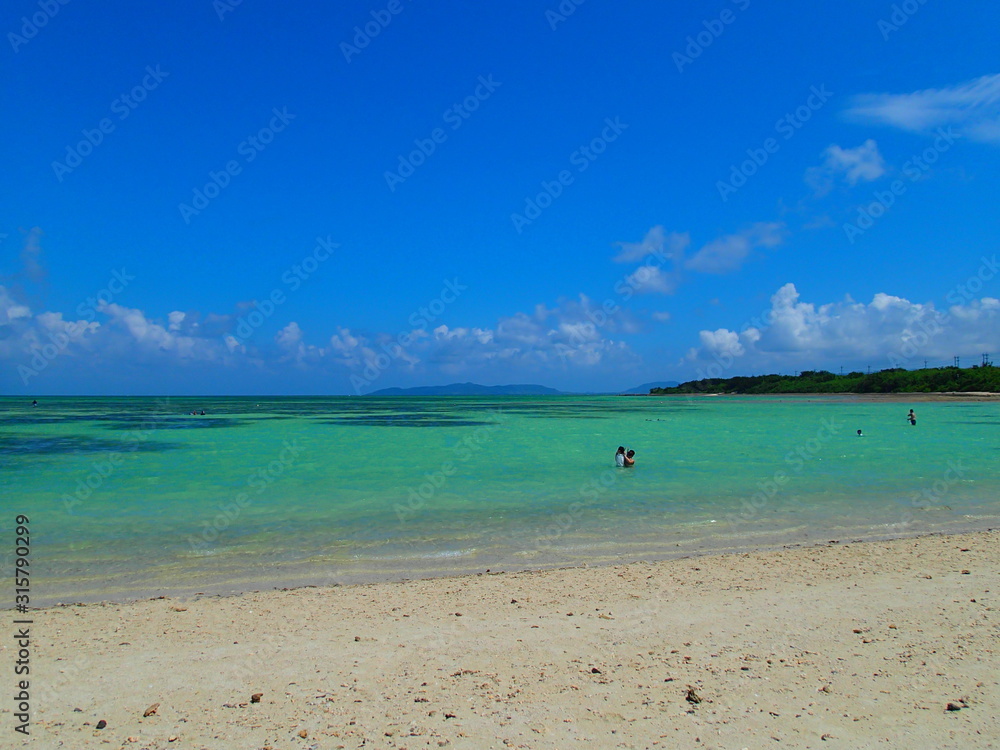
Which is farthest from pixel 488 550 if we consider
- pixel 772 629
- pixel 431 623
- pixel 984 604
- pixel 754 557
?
pixel 984 604

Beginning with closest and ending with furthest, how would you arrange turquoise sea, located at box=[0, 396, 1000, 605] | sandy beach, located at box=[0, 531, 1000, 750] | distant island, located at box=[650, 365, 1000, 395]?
sandy beach, located at box=[0, 531, 1000, 750] < turquoise sea, located at box=[0, 396, 1000, 605] < distant island, located at box=[650, 365, 1000, 395]

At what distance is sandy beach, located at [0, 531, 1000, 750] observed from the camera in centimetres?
456

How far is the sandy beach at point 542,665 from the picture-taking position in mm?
4559

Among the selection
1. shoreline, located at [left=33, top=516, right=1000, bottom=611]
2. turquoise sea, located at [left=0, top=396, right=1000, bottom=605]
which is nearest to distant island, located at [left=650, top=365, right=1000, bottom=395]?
turquoise sea, located at [left=0, top=396, right=1000, bottom=605]

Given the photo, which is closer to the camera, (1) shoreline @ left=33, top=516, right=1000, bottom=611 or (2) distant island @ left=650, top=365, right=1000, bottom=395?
(1) shoreline @ left=33, top=516, right=1000, bottom=611

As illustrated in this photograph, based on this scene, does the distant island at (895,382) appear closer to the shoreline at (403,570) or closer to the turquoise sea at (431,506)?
the turquoise sea at (431,506)

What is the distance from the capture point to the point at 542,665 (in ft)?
18.8

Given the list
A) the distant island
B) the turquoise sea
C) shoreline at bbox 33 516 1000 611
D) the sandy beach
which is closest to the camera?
the sandy beach

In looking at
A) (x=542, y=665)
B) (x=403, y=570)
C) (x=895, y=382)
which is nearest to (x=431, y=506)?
(x=403, y=570)

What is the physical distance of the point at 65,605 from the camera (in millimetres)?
7984

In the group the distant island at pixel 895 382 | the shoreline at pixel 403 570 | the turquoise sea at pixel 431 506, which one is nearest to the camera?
the shoreline at pixel 403 570

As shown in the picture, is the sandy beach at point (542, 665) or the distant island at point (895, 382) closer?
the sandy beach at point (542, 665)

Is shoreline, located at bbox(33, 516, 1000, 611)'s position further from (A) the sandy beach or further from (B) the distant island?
(B) the distant island

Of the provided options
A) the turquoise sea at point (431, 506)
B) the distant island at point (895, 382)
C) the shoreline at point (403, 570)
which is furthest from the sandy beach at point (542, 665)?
the distant island at point (895, 382)
